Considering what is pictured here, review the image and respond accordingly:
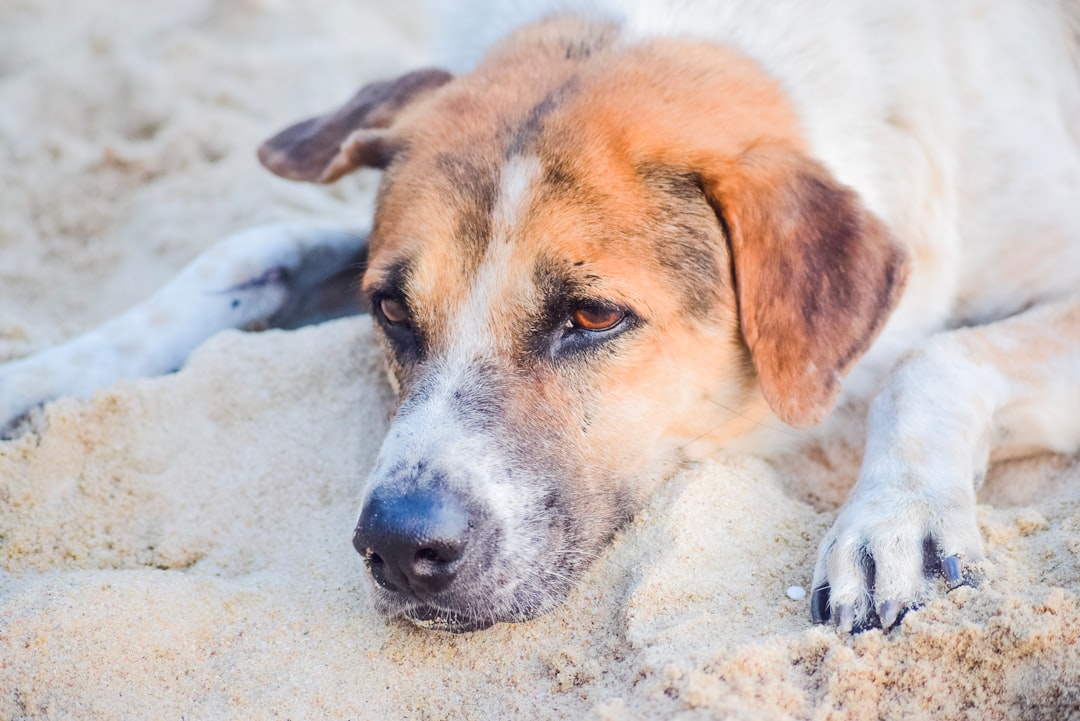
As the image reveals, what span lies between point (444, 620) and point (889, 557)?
993 millimetres

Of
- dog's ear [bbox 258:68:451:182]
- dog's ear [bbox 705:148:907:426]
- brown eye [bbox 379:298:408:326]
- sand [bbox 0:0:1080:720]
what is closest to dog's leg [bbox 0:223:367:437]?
sand [bbox 0:0:1080:720]

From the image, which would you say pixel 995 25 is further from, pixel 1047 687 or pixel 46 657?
pixel 46 657

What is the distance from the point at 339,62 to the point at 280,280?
2513 millimetres

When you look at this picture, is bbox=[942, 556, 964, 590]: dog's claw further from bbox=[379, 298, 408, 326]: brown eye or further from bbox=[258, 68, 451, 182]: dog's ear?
bbox=[258, 68, 451, 182]: dog's ear

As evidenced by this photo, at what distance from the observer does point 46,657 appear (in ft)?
7.23

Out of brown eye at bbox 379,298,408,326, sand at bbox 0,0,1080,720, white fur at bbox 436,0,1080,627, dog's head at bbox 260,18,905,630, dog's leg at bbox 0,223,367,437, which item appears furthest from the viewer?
dog's leg at bbox 0,223,367,437

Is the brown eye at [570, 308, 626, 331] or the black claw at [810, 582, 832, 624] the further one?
the brown eye at [570, 308, 626, 331]

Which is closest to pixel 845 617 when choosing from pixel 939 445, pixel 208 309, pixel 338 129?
pixel 939 445

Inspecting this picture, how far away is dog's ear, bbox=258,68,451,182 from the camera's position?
345 cm

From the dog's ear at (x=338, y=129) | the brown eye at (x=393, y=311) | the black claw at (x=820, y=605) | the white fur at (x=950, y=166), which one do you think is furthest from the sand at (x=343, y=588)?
the dog's ear at (x=338, y=129)

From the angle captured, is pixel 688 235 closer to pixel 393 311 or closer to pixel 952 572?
pixel 393 311

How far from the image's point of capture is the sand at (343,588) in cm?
200

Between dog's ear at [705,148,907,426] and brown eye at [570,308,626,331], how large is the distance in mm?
351

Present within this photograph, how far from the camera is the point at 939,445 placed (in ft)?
8.45
